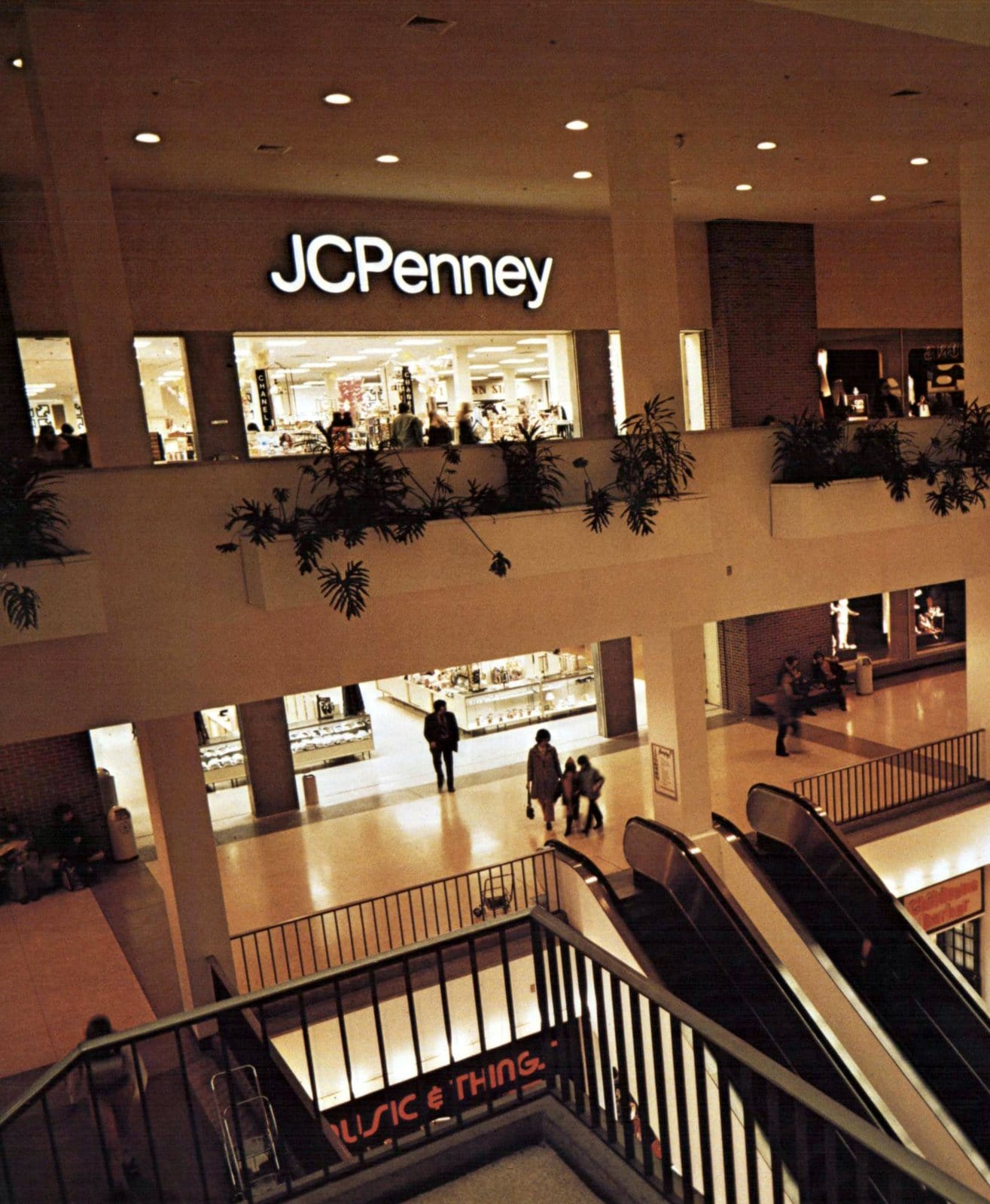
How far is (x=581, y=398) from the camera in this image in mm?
15023

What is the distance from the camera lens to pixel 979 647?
12.8 meters

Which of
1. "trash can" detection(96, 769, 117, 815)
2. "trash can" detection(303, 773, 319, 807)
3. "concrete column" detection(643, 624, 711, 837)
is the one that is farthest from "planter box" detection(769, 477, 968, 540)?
"trash can" detection(96, 769, 117, 815)

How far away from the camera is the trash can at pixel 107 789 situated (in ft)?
41.3

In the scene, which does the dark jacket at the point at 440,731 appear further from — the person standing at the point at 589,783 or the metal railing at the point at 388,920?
the metal railing at the point at 388,920

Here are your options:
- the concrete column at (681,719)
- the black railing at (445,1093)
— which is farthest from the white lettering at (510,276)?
the black railing at (445,1093)

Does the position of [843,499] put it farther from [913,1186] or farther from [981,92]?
[913,1186]

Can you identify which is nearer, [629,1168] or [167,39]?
[629,1168]

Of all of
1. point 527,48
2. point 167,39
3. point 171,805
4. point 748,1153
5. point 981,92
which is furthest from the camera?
point 981,92

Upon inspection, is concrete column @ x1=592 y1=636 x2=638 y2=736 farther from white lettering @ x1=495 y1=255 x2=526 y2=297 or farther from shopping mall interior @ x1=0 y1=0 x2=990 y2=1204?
white lettering @ x1=495 y1=255 x2=526 y2=297

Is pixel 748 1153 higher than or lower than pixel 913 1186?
lower

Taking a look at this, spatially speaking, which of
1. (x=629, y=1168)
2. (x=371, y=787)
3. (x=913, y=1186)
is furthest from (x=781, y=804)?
(x=913, y=1186)

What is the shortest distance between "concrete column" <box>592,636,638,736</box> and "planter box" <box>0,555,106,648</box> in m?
10.2

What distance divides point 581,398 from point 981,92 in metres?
6.60

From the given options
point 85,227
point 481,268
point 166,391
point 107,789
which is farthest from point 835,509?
point 107,789
